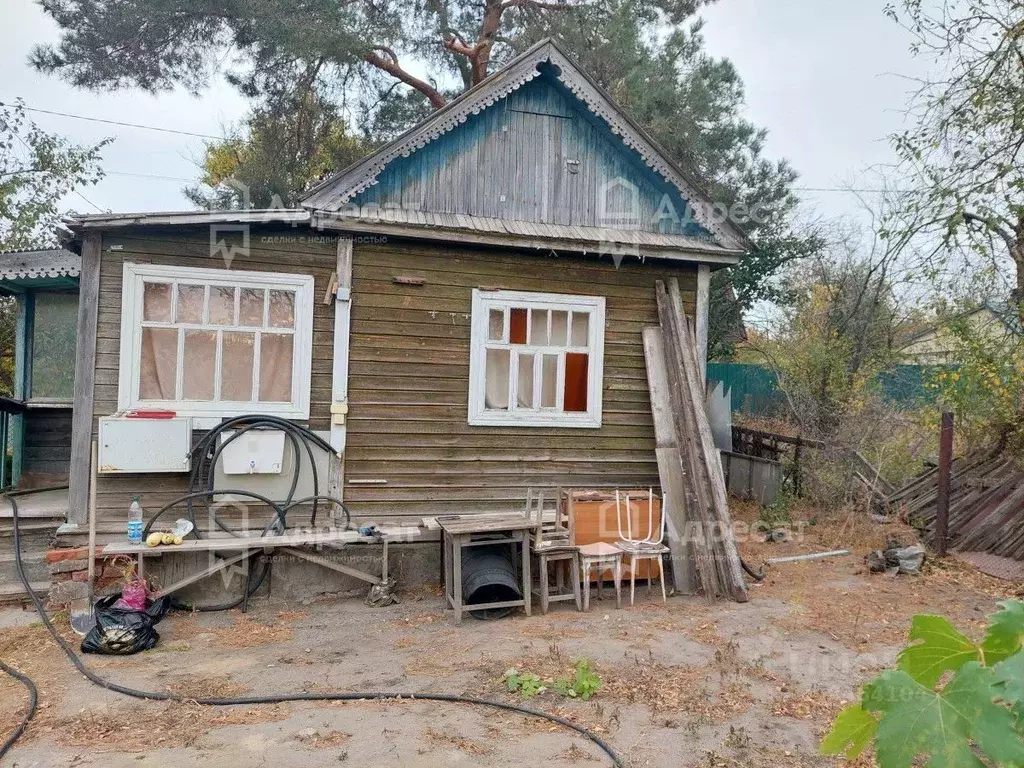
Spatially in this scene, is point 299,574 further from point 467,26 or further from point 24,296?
point 467,26

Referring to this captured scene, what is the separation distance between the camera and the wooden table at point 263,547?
572 cm

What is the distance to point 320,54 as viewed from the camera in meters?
12.2

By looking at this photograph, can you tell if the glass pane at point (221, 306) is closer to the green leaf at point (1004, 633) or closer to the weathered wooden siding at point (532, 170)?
the weathered wooden siding at point (532, 170)

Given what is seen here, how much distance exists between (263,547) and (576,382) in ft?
11.3

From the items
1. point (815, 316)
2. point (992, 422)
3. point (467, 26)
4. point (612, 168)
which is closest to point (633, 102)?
point (467, 26)

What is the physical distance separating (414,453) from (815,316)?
38.4 ft

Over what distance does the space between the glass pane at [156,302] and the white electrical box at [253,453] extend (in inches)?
47.2

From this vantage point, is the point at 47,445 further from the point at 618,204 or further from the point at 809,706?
the point at 809,706

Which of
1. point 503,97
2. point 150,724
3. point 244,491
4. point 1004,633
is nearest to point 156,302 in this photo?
point 244,491

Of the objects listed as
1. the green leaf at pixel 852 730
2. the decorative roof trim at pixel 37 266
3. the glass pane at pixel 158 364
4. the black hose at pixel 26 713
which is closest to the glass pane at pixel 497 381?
the glass pane at pixel 158 364

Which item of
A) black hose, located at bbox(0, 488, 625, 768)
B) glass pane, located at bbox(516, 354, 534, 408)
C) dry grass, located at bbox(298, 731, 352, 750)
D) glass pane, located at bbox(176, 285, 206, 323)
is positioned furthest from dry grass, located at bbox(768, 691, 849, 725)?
glass pane, located at bbox(176, 285, 206, 323)

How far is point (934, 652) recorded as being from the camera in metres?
1.07

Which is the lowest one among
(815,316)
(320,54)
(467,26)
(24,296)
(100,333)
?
(100,333)

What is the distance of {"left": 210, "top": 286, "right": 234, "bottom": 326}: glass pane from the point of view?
6.34 meters
